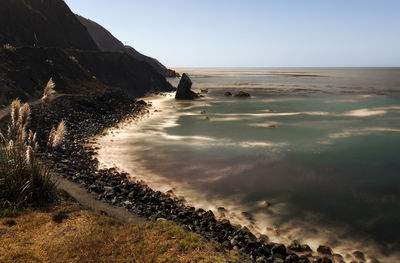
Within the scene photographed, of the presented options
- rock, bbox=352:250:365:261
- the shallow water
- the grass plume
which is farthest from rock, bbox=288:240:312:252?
the grass plume

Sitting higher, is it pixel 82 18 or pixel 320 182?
pixel 82 18

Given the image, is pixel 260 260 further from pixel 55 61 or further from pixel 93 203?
pixel 55 61

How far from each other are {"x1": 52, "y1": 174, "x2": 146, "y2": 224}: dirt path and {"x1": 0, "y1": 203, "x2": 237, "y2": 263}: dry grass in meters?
1.02

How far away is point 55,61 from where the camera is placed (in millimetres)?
49531

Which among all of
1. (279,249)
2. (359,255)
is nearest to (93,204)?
(279,249)

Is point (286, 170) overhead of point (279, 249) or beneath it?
beneath

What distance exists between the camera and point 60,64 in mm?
50125

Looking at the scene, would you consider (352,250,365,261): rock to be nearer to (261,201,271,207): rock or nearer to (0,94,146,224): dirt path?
(261,201,271,207): rock

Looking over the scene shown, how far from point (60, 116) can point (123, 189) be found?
21.0 metres

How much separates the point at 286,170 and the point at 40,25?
6677cm

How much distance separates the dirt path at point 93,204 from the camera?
39.1 feet

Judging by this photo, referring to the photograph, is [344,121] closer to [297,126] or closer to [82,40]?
[297,126]

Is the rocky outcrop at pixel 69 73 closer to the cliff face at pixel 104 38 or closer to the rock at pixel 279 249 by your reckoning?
the rock at pixel 279 249

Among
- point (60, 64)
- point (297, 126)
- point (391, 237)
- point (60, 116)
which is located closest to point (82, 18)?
point (60, 64)
